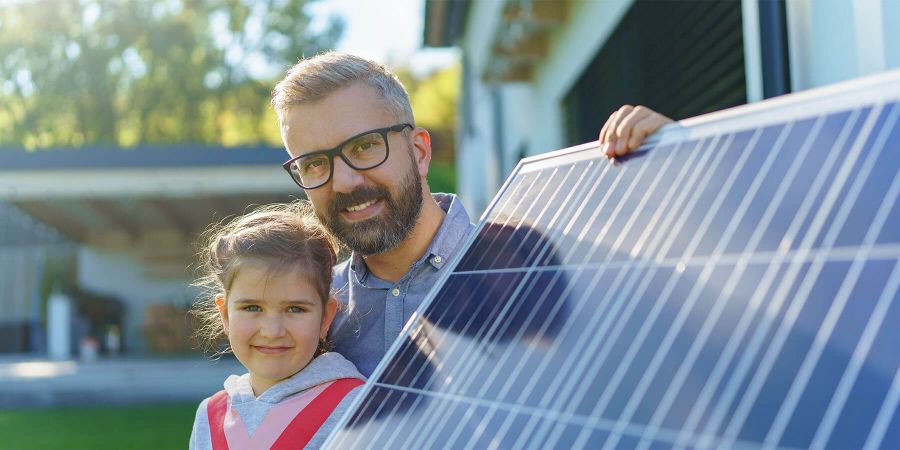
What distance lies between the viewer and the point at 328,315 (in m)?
3.12

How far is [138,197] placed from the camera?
818 inches

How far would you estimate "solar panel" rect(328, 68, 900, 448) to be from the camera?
1311 mm

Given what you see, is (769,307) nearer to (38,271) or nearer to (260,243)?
(260,243)

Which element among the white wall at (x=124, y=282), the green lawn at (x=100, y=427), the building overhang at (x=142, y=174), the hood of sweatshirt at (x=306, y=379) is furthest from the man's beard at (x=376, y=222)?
the white wall at (x=124, y=282)

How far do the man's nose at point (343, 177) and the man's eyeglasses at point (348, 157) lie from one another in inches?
0.4

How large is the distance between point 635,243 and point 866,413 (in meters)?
0.72

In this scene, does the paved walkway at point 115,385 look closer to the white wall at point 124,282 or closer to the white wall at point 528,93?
the white wall at point 528,93

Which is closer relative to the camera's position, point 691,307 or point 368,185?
point 691,307

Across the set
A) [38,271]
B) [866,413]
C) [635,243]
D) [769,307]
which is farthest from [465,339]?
[38,271]

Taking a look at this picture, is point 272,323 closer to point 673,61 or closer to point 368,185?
point 368,185

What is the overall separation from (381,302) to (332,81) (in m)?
0.73

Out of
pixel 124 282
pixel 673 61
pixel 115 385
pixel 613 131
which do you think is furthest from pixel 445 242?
pixel 124 282

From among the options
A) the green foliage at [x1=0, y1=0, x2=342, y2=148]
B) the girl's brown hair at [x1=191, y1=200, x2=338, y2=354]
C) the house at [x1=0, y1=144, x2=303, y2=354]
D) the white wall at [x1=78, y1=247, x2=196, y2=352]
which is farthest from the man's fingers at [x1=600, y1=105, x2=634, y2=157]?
the green foliage at [x1=0, y1=0, x2=342, y2=148]

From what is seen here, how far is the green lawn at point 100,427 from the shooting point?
11328 mm
